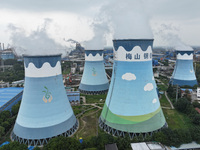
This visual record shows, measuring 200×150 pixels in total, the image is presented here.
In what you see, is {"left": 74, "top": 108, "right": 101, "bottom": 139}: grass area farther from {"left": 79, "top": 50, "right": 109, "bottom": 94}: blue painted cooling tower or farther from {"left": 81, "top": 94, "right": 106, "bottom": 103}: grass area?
{"left": 79, "top": 50, "right": 109, "bottom": 94}: blue painted cooling tower

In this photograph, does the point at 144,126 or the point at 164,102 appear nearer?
Answer: the point at 144,126

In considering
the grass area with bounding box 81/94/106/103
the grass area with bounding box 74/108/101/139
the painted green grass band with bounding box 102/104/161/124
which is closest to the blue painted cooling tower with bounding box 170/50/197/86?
the grass area with bounding box 81/94/106/103

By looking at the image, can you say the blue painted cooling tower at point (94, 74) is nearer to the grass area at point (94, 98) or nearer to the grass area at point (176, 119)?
the grass area at point (94, 98)

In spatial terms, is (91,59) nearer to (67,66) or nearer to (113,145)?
(113,145)

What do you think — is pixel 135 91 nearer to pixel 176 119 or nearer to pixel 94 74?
pixel 176 119

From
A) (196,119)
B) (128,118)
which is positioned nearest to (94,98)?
(128,118)

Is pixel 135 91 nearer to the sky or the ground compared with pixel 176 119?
nearer to the sky

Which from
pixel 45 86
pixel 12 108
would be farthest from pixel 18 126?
pixel 12 108
